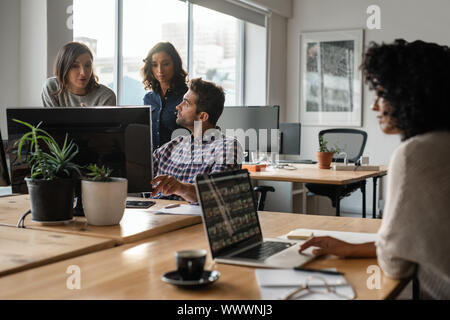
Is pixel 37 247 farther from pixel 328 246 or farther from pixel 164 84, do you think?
pixel 164 84

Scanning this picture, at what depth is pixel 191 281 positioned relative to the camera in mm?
1129

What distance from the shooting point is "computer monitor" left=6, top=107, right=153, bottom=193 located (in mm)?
1874

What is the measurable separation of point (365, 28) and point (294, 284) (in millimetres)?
5887

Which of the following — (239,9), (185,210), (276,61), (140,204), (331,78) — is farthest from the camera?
(276,61)

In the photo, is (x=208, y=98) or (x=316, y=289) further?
(x=208, y=98)

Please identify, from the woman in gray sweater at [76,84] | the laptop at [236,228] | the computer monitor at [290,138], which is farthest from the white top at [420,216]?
the computer monitor at [290,138]

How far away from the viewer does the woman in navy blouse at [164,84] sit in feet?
11.3

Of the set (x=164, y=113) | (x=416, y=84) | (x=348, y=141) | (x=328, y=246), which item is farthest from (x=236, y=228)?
(x=348, y=141)

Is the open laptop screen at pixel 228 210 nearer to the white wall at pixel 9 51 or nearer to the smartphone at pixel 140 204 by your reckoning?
the smartphone at pixel 140 204

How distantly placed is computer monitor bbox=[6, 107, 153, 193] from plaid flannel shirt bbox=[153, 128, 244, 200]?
0.52m

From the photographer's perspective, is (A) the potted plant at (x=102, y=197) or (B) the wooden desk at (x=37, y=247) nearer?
(B) the wooden desk at (x=37, y=247)

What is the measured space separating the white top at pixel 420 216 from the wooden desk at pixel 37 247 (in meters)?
0.80
